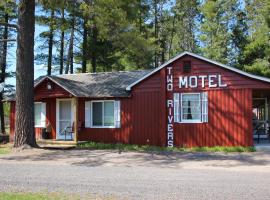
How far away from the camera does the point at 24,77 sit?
21812 millimetres

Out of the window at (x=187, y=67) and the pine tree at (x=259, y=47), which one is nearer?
the window at (x=187, y=67)

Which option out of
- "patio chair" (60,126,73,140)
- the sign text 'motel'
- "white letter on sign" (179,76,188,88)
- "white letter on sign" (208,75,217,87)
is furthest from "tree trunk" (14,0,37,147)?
"white letter on sign" (208,75,217,87)

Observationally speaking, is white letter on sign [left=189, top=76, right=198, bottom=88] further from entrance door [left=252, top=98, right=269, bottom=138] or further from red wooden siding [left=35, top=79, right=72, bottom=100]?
red wooden siding [left=35, top=79, right=72, bottom=100]

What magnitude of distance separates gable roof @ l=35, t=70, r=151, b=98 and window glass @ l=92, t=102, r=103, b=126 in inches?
A: 28.4

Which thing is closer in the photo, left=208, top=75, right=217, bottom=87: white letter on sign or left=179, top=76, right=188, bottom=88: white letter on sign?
left=208, top=75, right=217, bottom=87: white letter on sign

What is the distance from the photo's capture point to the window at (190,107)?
906 inches

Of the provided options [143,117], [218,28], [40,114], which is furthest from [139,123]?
[218,28]

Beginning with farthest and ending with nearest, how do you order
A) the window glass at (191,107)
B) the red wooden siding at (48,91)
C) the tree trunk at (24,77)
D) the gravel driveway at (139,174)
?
the red wooden siding at (48,91)
the window glass at (191,107)
the tree trunk at (24,77)
the gravel driveway at (139,174)

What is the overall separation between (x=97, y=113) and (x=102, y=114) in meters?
0.38

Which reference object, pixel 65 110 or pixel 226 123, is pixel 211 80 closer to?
pixel 226 123

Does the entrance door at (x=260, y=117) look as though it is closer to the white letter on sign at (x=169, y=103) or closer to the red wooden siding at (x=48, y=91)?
the white letter on sign at (x=169, y=103)

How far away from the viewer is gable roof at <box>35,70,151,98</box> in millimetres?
25562

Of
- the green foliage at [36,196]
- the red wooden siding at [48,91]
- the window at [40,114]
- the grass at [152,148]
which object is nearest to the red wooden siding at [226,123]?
the grass at [152,148]

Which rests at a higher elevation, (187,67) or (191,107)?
(187,67)
